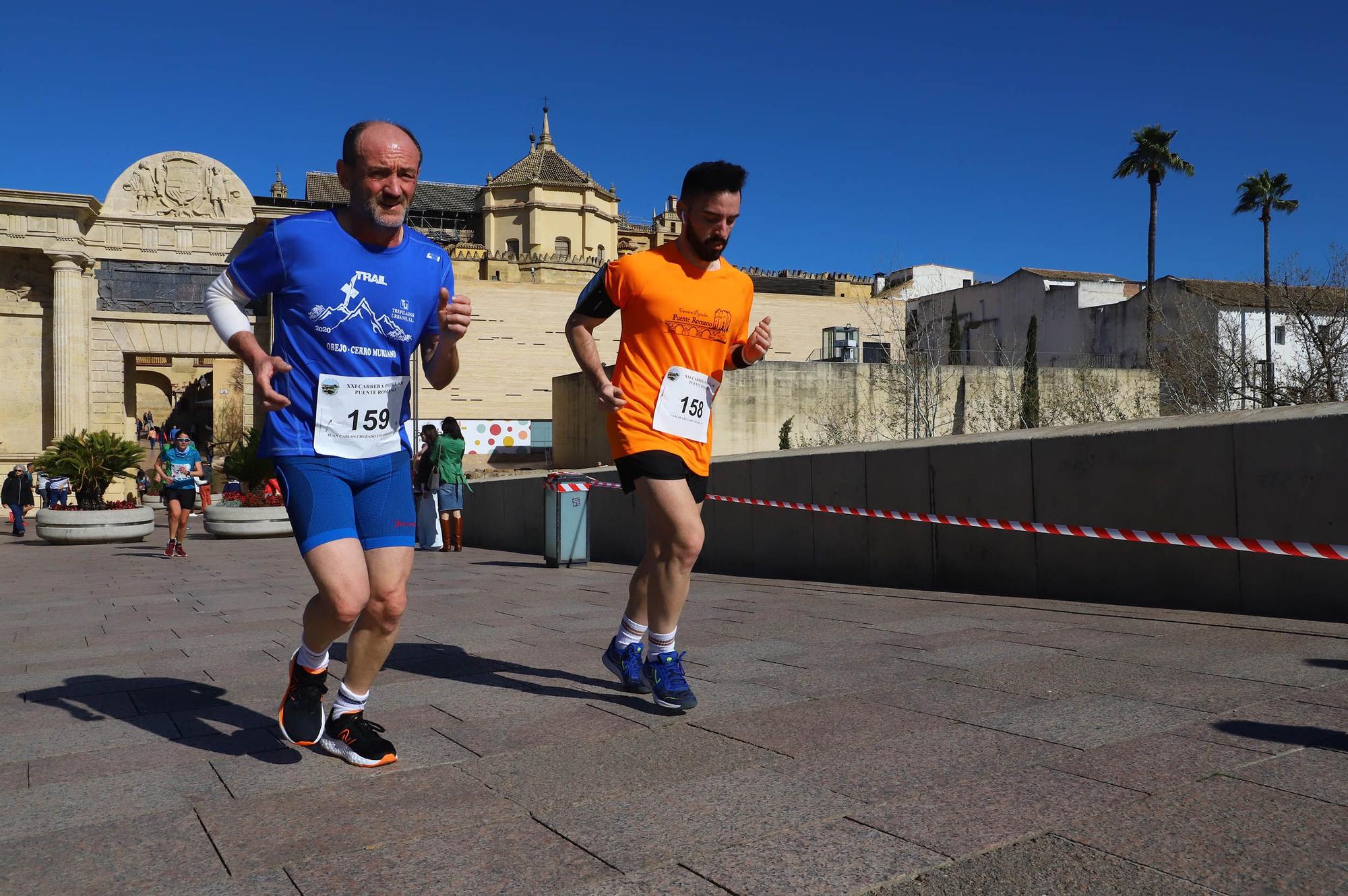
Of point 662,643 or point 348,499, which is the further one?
point 662,643

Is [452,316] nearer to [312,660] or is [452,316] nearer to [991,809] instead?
[312,660]

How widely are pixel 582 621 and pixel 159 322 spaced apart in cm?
3697

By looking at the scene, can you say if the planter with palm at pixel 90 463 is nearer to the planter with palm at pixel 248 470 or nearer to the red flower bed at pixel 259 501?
the red flower bed at pixel 259 501

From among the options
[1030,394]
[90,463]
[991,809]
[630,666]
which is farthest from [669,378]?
[1030,394]

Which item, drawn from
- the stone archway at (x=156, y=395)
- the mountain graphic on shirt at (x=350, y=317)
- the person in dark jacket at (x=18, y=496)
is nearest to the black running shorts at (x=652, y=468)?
the mountain graphic on shirt at (x=350, y=317)

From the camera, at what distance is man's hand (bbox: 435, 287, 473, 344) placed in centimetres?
360

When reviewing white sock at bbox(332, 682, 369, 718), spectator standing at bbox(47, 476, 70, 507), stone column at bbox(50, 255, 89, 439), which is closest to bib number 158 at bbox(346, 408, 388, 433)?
white sock at bbox(332, 682, 369, 718)

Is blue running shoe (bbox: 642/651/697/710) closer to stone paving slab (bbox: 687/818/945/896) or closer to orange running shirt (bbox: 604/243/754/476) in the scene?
orange running shirt (bbox: 604/243/754/476)

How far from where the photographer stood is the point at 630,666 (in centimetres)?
447

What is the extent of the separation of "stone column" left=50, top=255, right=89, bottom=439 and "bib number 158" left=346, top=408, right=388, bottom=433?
3891 centimetres

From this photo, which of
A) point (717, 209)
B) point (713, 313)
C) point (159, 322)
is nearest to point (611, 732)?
point (713, 313)

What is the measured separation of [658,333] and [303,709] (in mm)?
1886

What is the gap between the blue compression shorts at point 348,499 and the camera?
3367 mm

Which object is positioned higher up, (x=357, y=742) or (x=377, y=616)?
(x=377, y=616)
